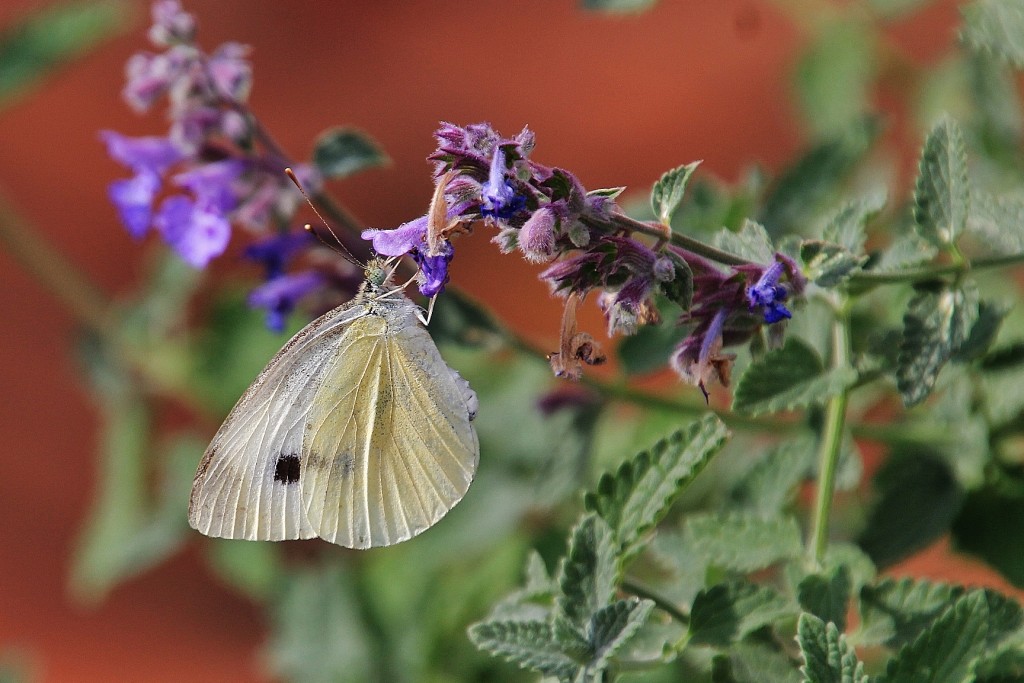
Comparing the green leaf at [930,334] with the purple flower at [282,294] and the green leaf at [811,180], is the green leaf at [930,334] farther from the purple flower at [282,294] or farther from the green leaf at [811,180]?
the purple flower at [282,294]

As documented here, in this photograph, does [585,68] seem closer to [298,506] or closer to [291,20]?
[291,20]

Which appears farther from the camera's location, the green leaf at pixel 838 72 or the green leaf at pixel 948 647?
the green leaf at pixel 838 72

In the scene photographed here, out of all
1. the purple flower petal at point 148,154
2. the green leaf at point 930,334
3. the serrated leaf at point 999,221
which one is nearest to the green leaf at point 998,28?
the serrated leaf at point 999,221

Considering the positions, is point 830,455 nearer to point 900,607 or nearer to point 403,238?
point 900,607

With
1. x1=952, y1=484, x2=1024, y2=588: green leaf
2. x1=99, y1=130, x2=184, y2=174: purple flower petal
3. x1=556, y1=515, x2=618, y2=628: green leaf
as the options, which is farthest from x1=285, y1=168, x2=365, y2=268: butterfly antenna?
x1=952, y1=484, x2=1024, y2=588: green leaf

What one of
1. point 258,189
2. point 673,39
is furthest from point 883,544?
point 673,39

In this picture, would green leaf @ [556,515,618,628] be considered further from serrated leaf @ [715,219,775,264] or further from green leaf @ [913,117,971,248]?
green leaf @ [913,117,971,248]
